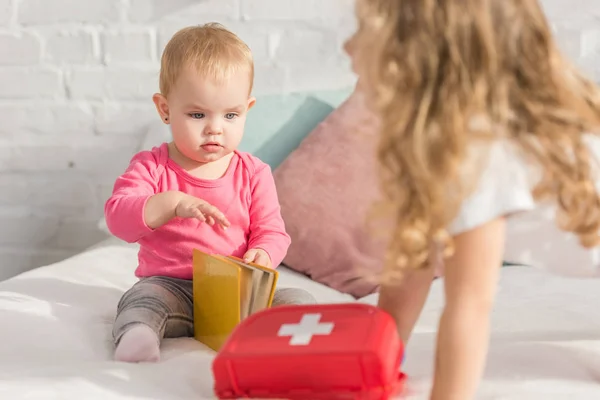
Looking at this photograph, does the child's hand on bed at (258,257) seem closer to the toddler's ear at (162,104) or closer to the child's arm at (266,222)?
the child's arm at (266,222)

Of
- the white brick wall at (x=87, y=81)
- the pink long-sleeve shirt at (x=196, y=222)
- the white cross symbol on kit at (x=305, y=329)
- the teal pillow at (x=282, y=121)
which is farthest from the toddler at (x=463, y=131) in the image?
the white brick wall at (x=87, y=81)

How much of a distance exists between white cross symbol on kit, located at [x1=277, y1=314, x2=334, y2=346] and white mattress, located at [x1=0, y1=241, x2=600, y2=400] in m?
0.13

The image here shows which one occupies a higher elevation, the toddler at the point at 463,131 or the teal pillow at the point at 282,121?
the toddler at the point at 463,131

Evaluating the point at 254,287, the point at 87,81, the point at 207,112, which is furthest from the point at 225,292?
the point at 87,81

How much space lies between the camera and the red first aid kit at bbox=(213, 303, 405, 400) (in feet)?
2.74

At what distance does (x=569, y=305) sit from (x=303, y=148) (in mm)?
642

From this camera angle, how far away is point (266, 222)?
136 centimetres

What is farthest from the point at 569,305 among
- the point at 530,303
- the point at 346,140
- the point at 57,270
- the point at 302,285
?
the point at 57,270

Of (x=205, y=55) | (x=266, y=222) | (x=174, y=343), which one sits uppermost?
(x=205, y=55)

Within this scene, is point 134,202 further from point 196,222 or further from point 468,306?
point 468,306

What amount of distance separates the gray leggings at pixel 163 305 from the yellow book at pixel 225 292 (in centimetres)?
4

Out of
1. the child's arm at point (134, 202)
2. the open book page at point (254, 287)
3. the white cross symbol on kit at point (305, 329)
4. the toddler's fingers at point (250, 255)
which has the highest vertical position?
the white cross symbol on kit at point (305, 329)

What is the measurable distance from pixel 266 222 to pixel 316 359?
53 centimetres

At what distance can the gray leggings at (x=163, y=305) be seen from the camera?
1157 mm
